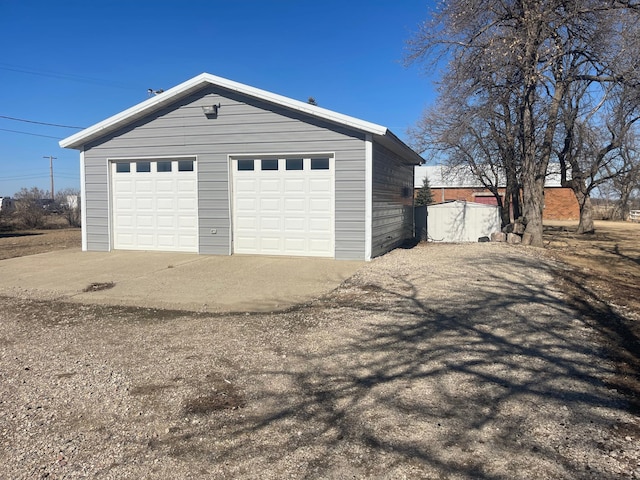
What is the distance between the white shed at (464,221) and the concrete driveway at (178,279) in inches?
343

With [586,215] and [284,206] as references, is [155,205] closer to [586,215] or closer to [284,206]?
[284,206]

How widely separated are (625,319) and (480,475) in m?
4.64

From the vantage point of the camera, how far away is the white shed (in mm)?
18188

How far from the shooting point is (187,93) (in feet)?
39.6

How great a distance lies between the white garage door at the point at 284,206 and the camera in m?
11.6

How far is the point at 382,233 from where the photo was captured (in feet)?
41.4

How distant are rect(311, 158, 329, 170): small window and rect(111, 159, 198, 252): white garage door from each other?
3.17m


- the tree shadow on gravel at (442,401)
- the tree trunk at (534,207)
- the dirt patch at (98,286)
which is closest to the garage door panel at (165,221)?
the dirt patch at (98,286)

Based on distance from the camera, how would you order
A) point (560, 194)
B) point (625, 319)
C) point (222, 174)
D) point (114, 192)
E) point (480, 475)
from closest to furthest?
point (480, 475)
point (625, 319)
point (222, 174)
point (114, 192)
point (560, 194)

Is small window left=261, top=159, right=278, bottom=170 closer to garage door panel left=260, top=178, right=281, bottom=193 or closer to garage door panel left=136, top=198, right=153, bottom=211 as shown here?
garage door panel left=260, top=178, right=281, bottom=193

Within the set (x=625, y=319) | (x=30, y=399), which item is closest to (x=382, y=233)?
(x=625, y=319)

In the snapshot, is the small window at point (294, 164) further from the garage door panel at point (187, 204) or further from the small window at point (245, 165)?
the garage door panel at point (187, 204)

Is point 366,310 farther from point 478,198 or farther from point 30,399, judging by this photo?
point 478,198

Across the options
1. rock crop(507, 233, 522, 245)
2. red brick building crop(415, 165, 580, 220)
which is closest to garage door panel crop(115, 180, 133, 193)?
rock crop(507, 233, 522, 245)
